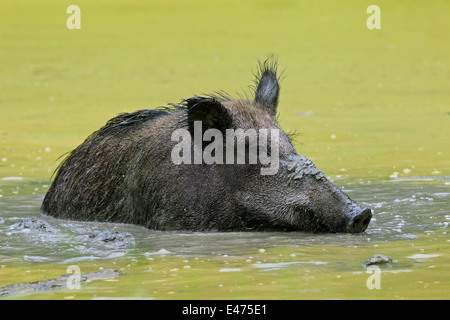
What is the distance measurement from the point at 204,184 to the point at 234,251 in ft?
4.43

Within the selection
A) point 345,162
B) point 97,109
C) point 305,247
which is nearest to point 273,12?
Answer: point 97,109

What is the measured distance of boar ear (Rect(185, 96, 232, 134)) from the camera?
9.93m

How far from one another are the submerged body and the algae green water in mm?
251

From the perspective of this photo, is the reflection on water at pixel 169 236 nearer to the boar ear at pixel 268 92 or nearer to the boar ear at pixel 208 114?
the boar ear at pixel 208 114

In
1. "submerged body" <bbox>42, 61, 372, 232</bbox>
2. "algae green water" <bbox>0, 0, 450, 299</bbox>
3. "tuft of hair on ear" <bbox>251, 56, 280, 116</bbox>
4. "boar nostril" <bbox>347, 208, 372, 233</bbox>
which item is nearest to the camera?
"algae green water" <bbox>0, 0, 450, 299</bbox>

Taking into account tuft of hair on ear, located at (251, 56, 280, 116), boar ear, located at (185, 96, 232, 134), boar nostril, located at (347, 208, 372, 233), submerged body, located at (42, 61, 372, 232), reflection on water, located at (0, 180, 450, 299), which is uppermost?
tuft of hair on ear, located at (251, 56, 280, 116)

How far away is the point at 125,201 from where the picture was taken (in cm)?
1073

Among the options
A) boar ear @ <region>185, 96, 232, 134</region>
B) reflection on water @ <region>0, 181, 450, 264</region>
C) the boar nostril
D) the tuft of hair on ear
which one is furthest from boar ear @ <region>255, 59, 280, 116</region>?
the boar nostril

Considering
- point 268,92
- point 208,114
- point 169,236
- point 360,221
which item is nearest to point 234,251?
point 169,236

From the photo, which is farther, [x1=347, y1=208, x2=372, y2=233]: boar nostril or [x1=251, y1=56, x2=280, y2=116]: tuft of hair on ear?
[x1=251, y1=56, x2=280, y2=116]: tuft of hair on ear

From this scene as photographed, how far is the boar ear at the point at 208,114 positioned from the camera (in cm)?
993

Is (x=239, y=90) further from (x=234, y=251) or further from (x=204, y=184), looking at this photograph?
(x=234, y=251)

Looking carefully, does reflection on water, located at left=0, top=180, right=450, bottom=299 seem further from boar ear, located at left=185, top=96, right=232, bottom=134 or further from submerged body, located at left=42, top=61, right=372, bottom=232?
boar ear, located at left=185, top=96, right=232, bottom=134

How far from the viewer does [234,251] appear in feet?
29.0
